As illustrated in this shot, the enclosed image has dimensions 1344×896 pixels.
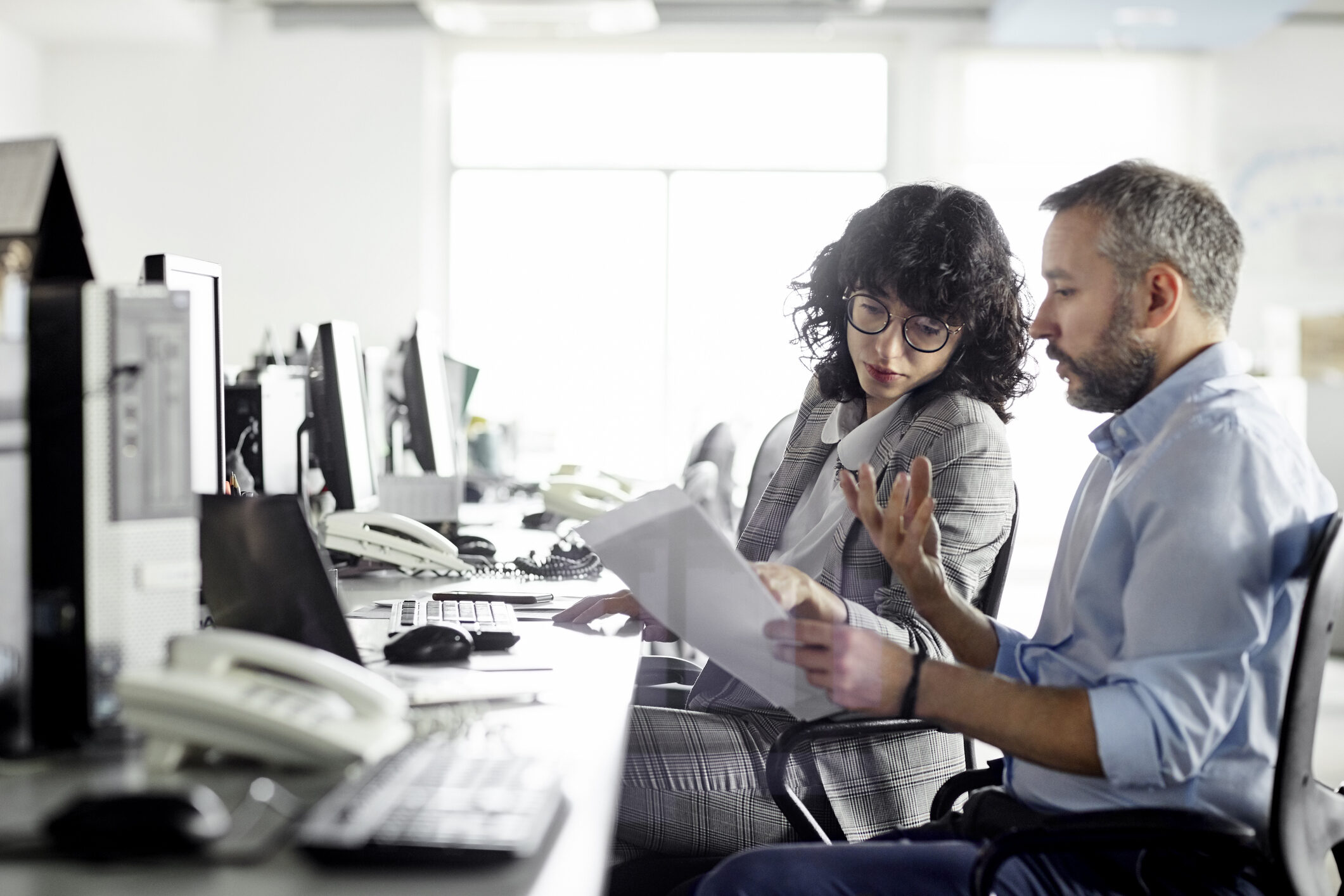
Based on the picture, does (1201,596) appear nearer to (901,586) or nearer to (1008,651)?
(1008,651)

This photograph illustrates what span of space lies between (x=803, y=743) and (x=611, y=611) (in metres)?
0.35

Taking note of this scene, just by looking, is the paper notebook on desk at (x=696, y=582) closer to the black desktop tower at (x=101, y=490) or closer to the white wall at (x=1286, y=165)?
the black desktop tower at (x=101, y=490)

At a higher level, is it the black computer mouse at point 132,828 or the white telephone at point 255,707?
the white telephone at point 255,707

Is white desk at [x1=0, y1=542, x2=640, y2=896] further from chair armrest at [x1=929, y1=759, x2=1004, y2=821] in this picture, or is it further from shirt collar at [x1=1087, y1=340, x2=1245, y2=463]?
shirt collar at [x1=1087, y1=340, x2=1245, y2=463]

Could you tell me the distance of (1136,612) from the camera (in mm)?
1071

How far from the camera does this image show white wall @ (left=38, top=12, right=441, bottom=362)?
242 inches

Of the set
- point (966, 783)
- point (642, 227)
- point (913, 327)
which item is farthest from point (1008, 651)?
point (642, 227)

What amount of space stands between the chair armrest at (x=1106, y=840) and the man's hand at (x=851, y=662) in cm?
17

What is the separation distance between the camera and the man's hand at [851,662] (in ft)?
3.67

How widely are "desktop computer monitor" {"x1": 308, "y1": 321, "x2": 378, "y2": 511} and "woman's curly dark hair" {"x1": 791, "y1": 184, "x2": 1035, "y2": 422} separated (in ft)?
3.04

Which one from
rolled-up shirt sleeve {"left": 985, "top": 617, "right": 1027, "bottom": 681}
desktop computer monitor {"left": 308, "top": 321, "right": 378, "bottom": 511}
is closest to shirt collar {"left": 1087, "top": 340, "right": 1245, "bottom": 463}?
rolled-up shirt sleeve {"left": 985, "top": 617, "right": 1027, "bottom": 681}

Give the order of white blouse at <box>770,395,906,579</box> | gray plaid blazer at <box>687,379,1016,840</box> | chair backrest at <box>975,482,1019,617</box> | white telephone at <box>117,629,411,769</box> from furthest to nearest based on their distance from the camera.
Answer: white blouse at <box>770,395,906,579</box> < chair backrest at <box>975,482,1019,617</box> < gray plaid blazer at <box>687,379,1016,840</box> < white telephone at <box>117,629,411,769</box>

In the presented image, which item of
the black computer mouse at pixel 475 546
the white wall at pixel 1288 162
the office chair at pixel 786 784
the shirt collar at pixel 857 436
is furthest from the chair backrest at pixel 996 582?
the white wall at pixel 1288 162

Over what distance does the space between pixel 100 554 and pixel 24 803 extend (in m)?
0.20
